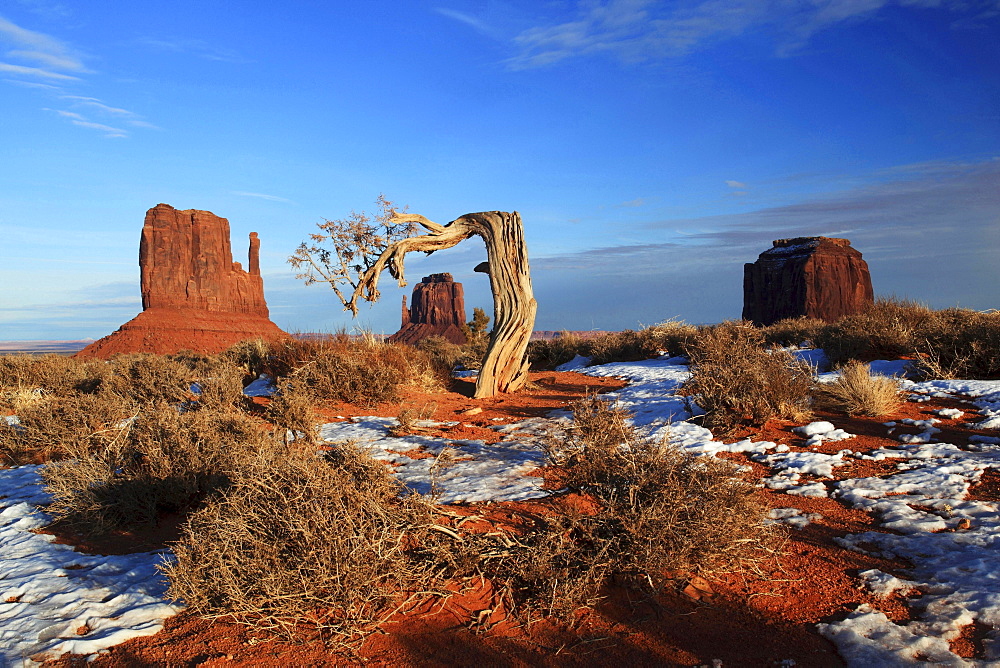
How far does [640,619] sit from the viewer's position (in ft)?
9.82

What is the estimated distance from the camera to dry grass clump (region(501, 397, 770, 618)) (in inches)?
122

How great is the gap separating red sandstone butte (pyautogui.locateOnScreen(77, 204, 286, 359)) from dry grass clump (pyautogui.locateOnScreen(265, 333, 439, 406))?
44.8m

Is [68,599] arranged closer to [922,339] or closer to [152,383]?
[152,383]

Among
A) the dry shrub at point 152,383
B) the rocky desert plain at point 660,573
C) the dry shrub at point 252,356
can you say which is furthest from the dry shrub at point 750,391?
the dry shrub at point 252,356

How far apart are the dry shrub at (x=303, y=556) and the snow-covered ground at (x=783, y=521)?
413 millimetres

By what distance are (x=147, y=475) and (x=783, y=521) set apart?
5.12m

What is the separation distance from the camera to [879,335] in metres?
10.0

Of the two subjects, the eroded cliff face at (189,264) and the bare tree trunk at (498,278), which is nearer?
the bare tree trunk at (498,278)

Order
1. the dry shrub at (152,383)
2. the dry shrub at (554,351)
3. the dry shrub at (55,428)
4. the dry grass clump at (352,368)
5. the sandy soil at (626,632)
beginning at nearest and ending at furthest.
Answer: the sandy soil at (626,632) < the dry shrub at (55,428) < the dry grass clump at (352,368) < the dry shrub at (152,383) < the dry shrub at (554,351)

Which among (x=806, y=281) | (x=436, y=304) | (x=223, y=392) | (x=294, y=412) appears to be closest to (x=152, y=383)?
(x=223, y=392)

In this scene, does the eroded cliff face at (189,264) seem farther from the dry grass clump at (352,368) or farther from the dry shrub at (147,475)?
the dry shrub at (147,475)

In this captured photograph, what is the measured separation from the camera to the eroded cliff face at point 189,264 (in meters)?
58.5

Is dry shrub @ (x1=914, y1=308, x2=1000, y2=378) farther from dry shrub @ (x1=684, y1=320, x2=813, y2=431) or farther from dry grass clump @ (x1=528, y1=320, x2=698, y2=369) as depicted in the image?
dry grass clump @ (x1=528, y1=320, x2=698, y2=369)

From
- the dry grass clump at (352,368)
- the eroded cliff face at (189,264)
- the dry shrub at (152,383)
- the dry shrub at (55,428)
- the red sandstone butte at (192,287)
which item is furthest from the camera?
Answer: the eroded cliff face at (189,264)
